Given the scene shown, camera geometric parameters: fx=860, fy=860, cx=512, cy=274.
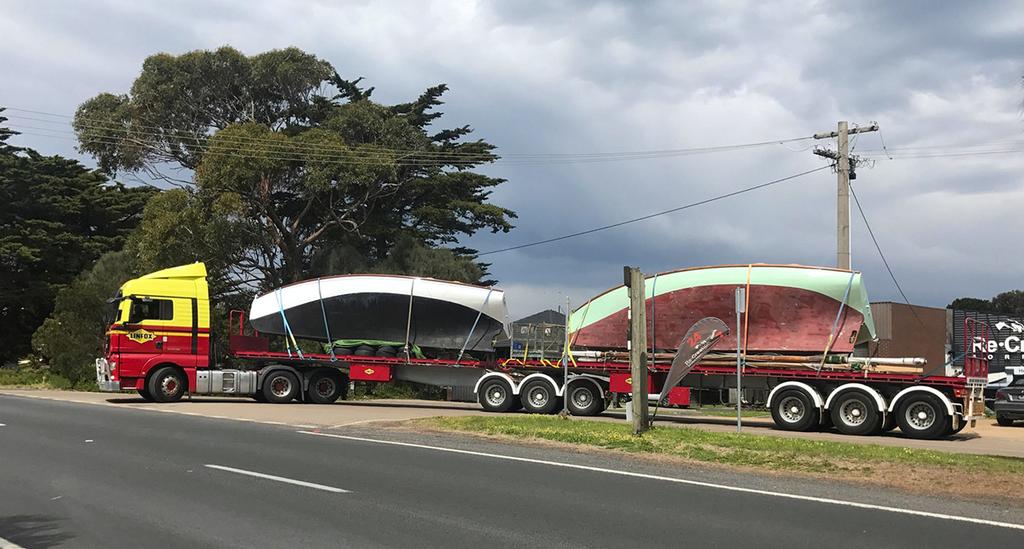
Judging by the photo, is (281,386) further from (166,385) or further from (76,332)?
(76,332)

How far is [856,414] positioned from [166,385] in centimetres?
1724

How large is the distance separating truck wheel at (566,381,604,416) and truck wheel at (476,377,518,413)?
143 centimetres

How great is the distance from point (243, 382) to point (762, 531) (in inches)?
743

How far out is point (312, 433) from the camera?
50.4 ft

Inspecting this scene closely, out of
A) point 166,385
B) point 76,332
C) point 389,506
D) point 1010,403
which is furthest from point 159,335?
point 1010,403

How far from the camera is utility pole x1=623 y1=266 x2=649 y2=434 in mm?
14062

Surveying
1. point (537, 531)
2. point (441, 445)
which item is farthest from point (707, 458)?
point (537, 531)

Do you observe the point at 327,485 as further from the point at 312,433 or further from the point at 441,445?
Result: the point at 312,433

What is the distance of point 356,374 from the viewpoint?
23578mm

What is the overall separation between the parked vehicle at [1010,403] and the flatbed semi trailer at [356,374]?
2.56m

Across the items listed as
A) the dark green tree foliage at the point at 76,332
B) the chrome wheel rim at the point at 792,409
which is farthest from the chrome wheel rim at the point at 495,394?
the dark green tree foliage at the point at 76,332

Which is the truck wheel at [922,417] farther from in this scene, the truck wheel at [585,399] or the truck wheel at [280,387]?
the truck wheel at [280,387]

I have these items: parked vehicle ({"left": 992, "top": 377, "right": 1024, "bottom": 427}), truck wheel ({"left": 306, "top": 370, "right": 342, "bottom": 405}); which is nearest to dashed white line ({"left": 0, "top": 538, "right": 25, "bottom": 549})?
truck wheel ({"left": 306, "top": 370, "right": 342, "bottom": 405})

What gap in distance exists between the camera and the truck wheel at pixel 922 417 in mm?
16922
